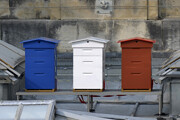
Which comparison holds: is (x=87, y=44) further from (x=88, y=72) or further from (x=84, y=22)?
(x=84, y=22)

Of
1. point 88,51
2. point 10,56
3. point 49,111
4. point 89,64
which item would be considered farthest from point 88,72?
point 49,111

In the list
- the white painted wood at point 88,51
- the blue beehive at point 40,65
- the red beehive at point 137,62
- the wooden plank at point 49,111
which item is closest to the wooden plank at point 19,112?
the wooden plank at point 49,111

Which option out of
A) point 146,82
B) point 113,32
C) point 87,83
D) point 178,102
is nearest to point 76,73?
point 87,83

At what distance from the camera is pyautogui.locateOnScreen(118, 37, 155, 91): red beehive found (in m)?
11.0

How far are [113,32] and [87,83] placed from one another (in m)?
6.65

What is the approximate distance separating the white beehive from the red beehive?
45cm

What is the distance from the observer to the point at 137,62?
1098 cm

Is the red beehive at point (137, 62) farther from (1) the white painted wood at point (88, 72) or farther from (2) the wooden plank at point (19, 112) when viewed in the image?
(2) the wooden plank at point (19, 112)

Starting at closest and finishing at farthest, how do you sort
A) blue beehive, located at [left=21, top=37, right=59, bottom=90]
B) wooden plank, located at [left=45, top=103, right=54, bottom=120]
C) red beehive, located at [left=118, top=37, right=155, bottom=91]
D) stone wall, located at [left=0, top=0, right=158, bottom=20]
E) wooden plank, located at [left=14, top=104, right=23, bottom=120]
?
1. wooden plank, located at [left=45, top=103, right=54, bottom=120]
2. wooden plank, located at [left=14, top=104, right=23, bottom=120]
3. red beehive, located at [left=118, top=37, right=155, bottom=91]
4. blue beehive, located at [left=21, top=37, right=59, bottom=90]
5. stone wall, located at [left=0, top=0, right=158, bottom=20]

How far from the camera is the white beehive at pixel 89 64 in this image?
11.0 meters

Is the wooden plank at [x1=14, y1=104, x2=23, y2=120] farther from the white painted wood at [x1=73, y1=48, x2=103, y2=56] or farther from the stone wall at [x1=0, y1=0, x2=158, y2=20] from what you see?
the stone wall at [x1=0, y1=0, x2=158, y2=20]

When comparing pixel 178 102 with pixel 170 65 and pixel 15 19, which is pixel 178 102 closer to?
pixel 170 65

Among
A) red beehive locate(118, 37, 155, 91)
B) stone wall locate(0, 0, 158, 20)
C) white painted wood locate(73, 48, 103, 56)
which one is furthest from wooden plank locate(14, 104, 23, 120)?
stone wall locate(0, 0, 158, 20)

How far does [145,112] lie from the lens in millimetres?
11703
